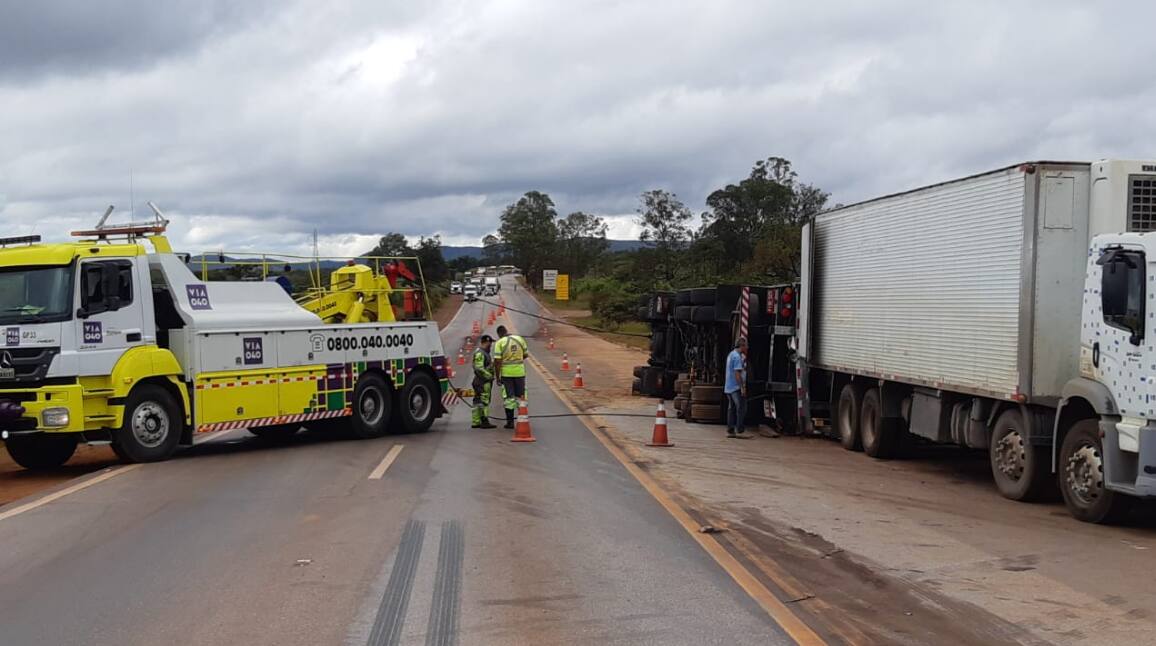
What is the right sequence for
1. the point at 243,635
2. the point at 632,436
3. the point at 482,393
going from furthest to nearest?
the point at 482,393
the point at 632,436
the point at 243,635

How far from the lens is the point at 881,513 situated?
10812 millimetres

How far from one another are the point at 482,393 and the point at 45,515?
944 cm

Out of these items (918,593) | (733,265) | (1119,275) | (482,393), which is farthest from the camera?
(733,265)

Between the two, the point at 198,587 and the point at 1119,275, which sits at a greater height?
the point at 1119,275

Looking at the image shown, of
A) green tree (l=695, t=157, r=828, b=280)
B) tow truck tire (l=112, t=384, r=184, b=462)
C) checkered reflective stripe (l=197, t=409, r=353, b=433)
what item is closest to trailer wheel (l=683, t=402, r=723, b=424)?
checkered reflective stripe (l=197, t=409, r=353, b=433)

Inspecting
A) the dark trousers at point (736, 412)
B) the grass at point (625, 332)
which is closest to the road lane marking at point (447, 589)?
the dark trousers at point (736, 412)

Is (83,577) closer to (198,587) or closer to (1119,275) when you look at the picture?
(198,587)

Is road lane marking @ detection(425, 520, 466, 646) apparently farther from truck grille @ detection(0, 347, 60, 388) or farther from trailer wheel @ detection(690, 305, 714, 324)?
trailer wheel @ detection(690, 305, 714, 324)

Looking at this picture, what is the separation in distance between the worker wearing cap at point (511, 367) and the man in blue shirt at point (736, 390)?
3544 millimetres

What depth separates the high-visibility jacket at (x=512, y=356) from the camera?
18.5 metres

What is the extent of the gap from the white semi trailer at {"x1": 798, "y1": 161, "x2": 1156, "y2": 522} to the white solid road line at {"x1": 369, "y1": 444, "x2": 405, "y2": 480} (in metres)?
7.02

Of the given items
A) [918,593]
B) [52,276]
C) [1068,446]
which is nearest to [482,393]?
[52,276]

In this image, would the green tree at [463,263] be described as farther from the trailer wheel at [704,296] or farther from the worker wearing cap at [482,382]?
the worker wearing cap at [482,382]

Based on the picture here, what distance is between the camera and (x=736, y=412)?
18.4 metres
